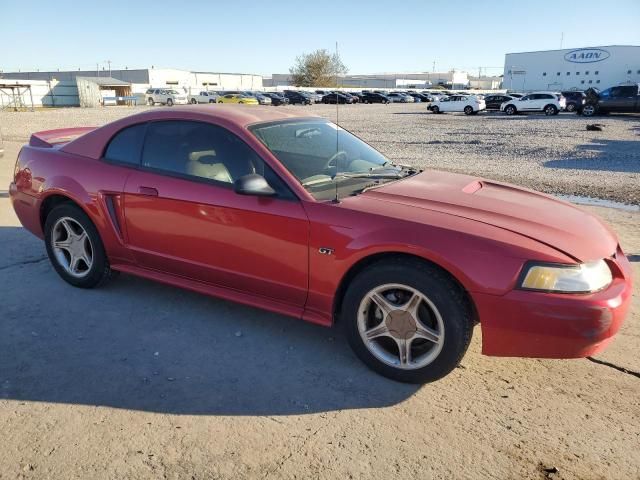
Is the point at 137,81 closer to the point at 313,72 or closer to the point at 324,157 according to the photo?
the point at 313,72

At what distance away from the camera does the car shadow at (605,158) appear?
11.9 metres

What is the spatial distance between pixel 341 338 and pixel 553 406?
56.5 inches

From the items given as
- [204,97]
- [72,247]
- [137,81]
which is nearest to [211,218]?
[72,247]

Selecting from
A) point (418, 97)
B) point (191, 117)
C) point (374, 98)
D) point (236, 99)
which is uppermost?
point (418, 97)

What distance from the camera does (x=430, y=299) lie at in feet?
9.36

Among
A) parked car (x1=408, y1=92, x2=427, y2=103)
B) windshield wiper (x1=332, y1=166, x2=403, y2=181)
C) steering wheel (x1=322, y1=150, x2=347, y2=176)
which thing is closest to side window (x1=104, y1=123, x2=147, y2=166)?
steering wheel (x1=322, y1=150, x2=347, y2=176)

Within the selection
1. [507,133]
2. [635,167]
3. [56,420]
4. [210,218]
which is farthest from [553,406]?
[507,133]

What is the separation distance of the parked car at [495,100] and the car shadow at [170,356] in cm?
3805

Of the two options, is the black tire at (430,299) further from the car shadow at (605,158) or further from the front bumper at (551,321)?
the car shadow at (605,158)

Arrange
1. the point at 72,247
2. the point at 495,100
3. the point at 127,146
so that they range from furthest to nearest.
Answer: the point at 495,100 → the point at 72,247 → the point at 127,146

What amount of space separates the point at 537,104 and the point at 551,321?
3657cm

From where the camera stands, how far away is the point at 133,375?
3.14 m

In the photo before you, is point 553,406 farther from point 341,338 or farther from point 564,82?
point 564,82

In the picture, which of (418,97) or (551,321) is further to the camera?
(418,97)
